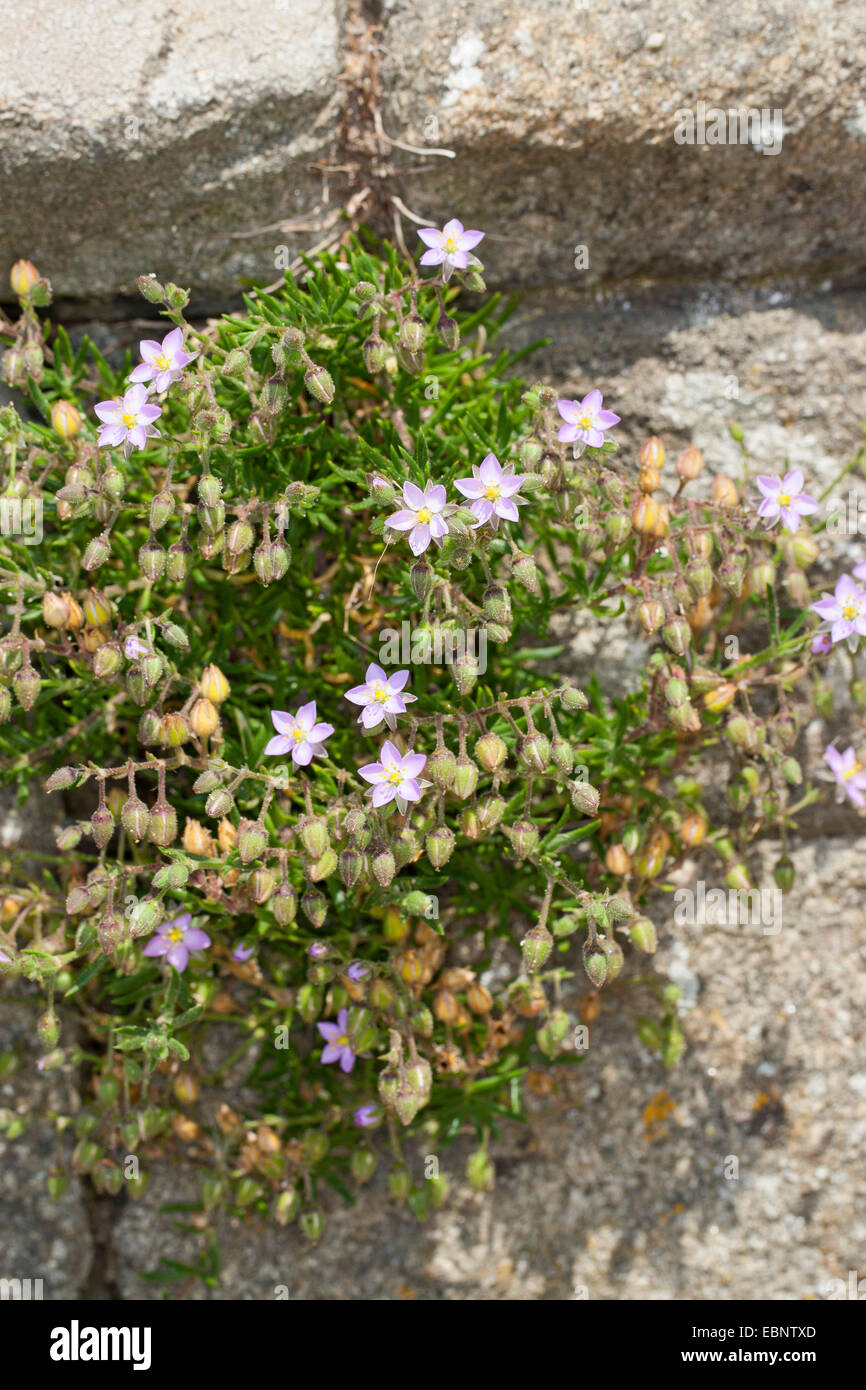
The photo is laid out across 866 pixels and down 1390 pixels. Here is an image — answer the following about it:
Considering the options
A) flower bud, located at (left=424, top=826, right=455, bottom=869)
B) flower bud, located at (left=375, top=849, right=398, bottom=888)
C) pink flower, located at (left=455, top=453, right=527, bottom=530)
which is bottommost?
flower bud, located at (left=375, top=849, right=398, bottom=888)

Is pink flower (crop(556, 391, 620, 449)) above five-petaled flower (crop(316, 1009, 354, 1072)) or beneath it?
above

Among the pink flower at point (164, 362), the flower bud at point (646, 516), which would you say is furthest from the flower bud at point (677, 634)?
the pink flower at point (164, 362)

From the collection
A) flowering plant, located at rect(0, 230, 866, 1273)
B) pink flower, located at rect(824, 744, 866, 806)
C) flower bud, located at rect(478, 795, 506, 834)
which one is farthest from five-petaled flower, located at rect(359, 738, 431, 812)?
pink flower, located at rect(824, 744, 866, 806)

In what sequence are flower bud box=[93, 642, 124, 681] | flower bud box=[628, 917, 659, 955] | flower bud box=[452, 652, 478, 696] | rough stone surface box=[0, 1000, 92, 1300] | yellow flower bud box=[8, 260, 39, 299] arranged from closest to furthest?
flower bud box=[452, 652, 478, 696] → flower bud box=[93, 642, 124, 681] → flower bud box=[628, 917, 659, 955] → yellow flower bud box=[8, 260, 39, 299] → rough stone surface box=[0, 1000, 92, 1300]

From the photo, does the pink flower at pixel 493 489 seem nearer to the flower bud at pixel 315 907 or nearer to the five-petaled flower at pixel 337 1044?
the flower bud at pixel 315 907

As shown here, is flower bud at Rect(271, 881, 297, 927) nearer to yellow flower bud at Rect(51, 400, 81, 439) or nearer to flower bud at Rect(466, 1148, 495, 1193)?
flower bud at Rect(466, 1148, 495, 1193)

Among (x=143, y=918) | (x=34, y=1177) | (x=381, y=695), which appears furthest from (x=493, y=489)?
(x=34, y=1177)
